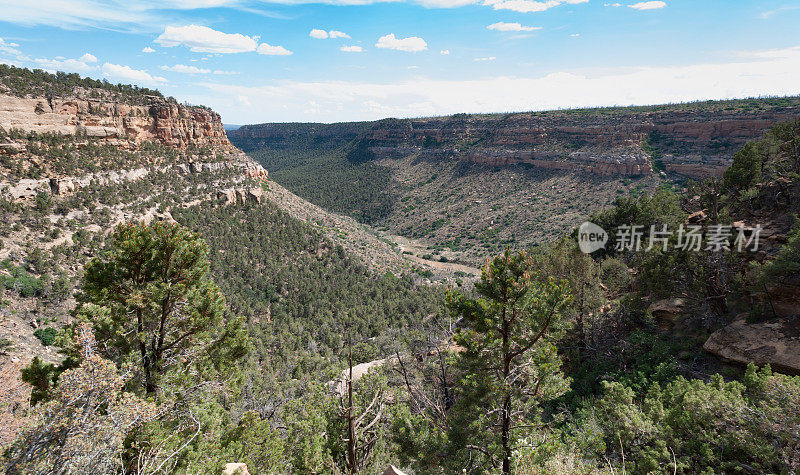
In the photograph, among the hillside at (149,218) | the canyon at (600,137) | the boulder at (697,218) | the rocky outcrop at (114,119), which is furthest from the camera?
the canyon at (600,137)

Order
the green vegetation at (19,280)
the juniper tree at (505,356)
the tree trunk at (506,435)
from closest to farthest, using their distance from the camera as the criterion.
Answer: the juniper tree at (505,356), the tree trunk at (506,435), the green vegetation at (19,280)

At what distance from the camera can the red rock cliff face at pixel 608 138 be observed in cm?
5184

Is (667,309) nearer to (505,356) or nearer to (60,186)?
(505,356)

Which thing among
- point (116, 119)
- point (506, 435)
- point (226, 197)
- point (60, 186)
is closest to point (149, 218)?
point (60, 186)

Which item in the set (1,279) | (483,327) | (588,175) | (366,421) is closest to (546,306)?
(483,327)

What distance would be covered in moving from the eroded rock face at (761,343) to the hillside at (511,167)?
4143cm

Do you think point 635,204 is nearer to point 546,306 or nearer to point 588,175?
point 546,306

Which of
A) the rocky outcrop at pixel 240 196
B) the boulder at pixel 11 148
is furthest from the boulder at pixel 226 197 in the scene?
the boulder at pixel 11 148

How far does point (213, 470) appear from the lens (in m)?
8.02

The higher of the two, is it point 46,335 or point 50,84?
point 50,84

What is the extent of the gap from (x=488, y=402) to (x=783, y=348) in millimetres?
11806

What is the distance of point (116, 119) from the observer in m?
40.0

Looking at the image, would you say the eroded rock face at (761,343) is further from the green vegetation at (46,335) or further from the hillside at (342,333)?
the green vegetation at (46,335)

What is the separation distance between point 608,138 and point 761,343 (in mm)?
66998
